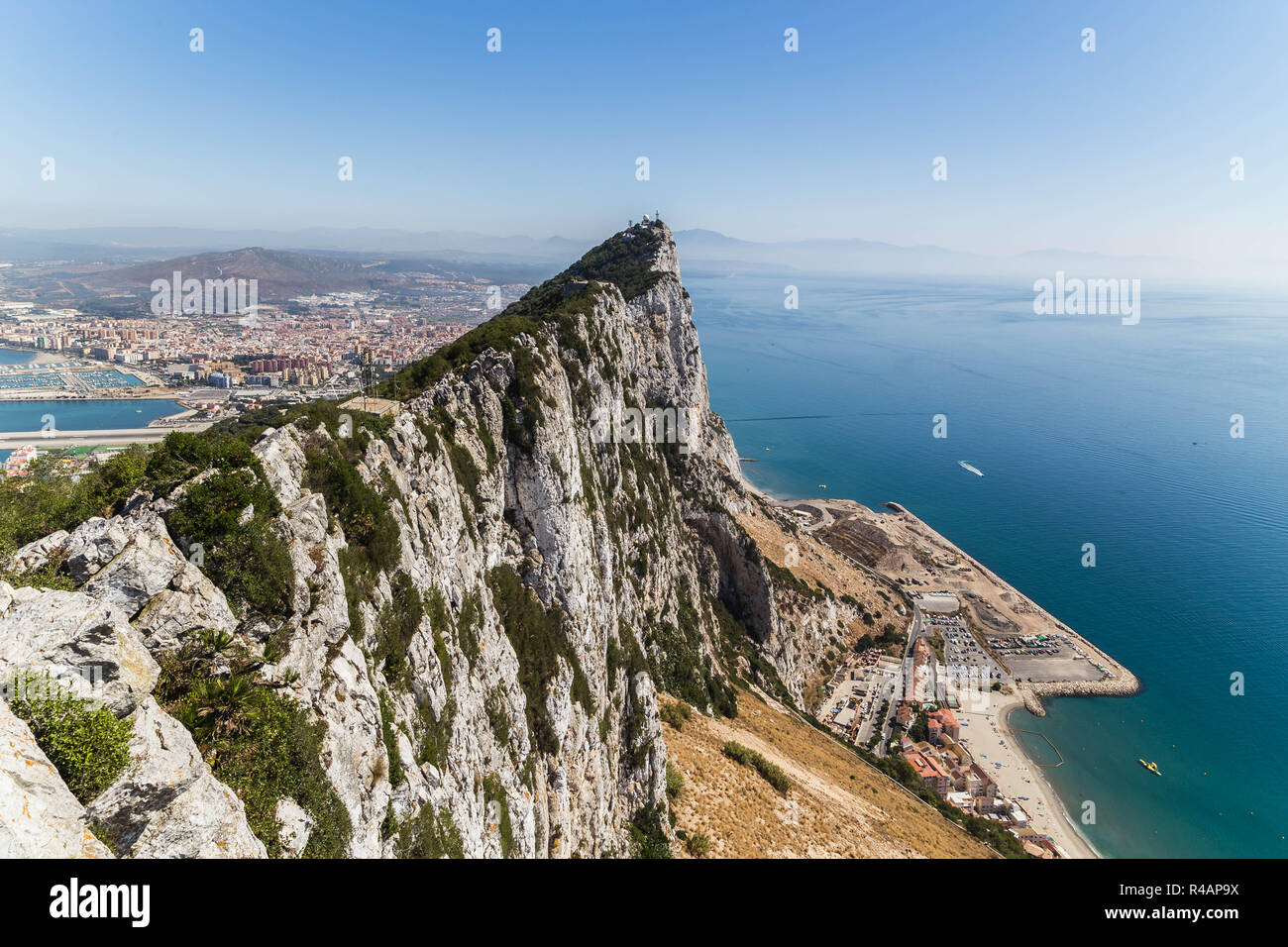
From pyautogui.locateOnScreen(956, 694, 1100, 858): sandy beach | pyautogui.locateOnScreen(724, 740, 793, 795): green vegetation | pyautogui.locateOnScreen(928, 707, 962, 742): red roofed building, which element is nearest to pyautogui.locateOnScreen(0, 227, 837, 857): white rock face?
pyautogui.locateOnScreen(724, 740, 793, 795): green vegetation

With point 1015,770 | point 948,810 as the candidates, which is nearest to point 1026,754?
point 1015,770

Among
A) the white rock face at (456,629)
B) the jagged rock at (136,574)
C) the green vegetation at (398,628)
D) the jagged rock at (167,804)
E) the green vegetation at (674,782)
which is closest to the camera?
the jagged rock at (167,804)

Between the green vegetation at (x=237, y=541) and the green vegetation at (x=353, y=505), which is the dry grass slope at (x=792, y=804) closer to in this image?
the green vegetation at (x=353, y=505)

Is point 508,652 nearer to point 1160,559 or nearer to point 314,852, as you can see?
point 314,852

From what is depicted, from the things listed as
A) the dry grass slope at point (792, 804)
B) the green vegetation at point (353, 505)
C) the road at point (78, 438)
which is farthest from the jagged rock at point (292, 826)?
the road at point (78, 438)

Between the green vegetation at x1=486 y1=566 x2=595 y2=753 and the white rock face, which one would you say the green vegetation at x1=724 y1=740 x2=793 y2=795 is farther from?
the green vegetation at x1=486 y1=566 x2=595 y2=753
